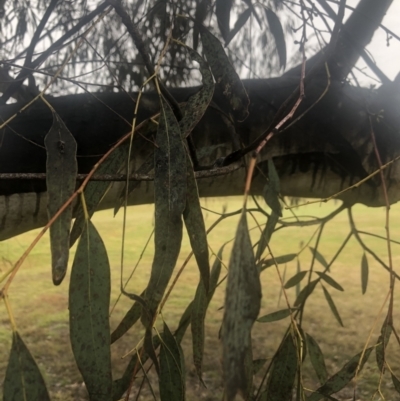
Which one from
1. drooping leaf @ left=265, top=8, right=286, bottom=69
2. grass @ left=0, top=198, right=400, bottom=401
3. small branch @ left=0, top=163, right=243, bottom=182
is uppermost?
drooping leaf @ left=265, top=8, right=286, bottom=69

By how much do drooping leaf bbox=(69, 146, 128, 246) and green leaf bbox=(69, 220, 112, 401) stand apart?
0.23 ft

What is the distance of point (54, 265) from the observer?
195mm

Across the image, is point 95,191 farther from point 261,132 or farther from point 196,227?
point 261,132

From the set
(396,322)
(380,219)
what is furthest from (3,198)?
(380,219)

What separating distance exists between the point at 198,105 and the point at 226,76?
43mm

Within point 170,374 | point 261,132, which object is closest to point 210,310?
point 261,132

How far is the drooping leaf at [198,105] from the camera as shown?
0.82 ft

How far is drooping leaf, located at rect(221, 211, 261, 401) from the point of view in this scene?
0.47ft

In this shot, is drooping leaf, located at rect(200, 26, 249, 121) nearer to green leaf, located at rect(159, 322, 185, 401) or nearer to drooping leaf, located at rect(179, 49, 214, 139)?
drooping leaf, located at rect(179, 49, 214, 139)

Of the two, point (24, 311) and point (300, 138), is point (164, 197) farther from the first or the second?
point (24, 311)

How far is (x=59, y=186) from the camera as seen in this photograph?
22cm

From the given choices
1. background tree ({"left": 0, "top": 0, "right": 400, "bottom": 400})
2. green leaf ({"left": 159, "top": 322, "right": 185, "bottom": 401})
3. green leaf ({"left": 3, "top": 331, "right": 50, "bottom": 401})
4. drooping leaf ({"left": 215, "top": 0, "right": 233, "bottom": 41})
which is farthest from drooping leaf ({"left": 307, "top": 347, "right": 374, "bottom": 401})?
drooping leaf ({"left": 215, "top": 0, "right": 233, "bottom": 41})

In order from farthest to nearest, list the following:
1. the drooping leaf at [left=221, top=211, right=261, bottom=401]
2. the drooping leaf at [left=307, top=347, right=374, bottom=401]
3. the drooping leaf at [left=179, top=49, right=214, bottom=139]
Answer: the drooping leaf at [left=307, top=347, right=374, bottom=401]
the drooping leaf at [left=179, top=49, right=214, bottom=139]
the drooping leaf at [left=221, top=211, right=261, bottom=401]

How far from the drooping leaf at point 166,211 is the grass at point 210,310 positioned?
1.93 ft
